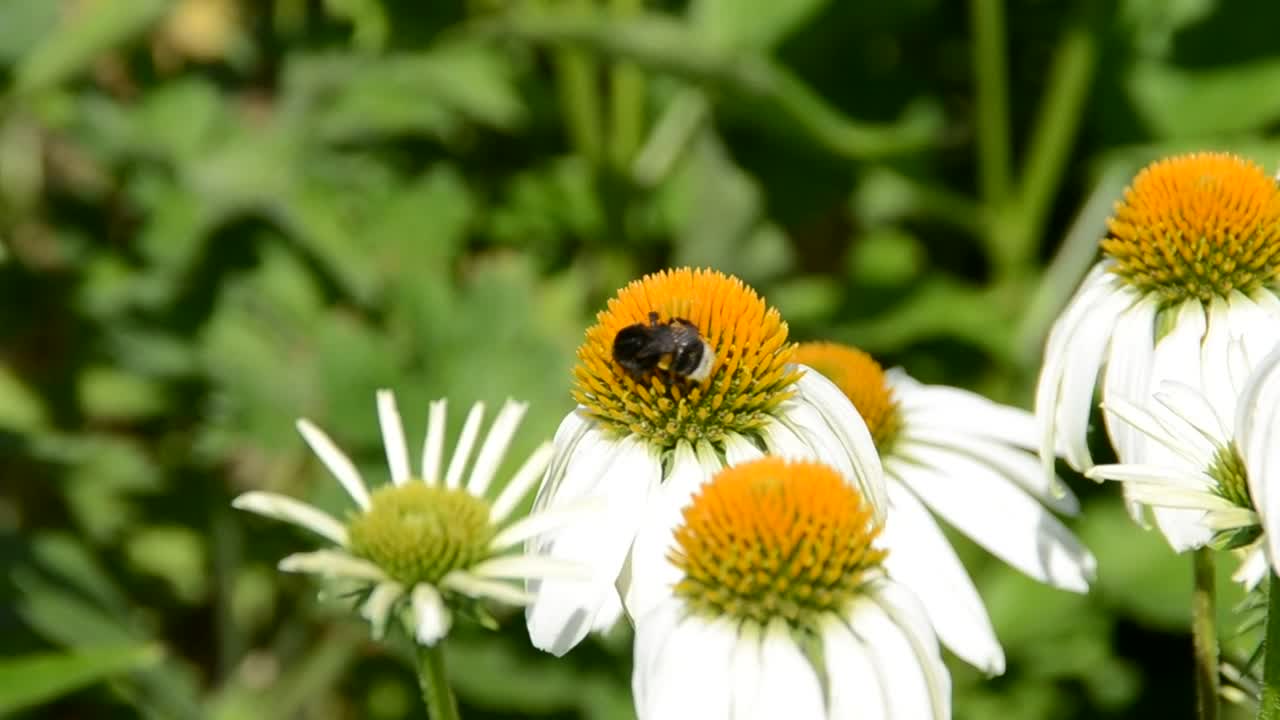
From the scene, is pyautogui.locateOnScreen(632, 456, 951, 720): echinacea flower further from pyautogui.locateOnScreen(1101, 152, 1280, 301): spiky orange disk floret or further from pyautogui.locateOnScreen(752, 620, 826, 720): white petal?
pyautogui.locateOnScreen(1101, 152, 1280, 301): spiky orange disk floret

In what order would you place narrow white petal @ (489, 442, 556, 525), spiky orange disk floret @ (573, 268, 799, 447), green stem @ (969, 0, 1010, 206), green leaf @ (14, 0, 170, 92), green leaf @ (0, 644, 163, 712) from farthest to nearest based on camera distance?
green stem @ (969, 0, 1010, 206) → green leaf @ (14, 0, 170, 92) → green leaf @ (0, 644, 163, 712) → spiky orange disk floret @ (573, 268, 799, 447) → narrow white petal @ (489, 442, 556, 525)

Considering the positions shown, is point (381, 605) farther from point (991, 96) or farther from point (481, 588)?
point (991, 96)

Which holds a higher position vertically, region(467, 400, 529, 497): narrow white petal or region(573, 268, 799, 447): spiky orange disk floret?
region(573, 268, 799, 447): spiky orange disk floret

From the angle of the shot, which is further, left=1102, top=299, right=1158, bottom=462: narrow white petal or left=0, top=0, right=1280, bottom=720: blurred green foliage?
left=0, top=0, right=1280, bottom=720: blurred green foliage

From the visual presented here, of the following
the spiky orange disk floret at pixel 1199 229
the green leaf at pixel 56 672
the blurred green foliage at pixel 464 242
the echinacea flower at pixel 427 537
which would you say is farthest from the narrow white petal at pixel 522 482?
the blurred green foliage at pixel 464 242

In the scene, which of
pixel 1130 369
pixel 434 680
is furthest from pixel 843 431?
pixel 434 680

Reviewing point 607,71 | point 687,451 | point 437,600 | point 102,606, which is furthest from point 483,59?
point 437,600

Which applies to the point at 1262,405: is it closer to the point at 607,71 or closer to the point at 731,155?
the point at 731,155

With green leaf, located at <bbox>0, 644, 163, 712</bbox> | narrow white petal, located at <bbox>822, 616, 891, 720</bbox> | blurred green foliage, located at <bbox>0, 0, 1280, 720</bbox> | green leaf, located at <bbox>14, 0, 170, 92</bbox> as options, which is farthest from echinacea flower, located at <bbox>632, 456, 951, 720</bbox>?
green leaf, located at <bbox>14, 0, 170, 92</bbox>
